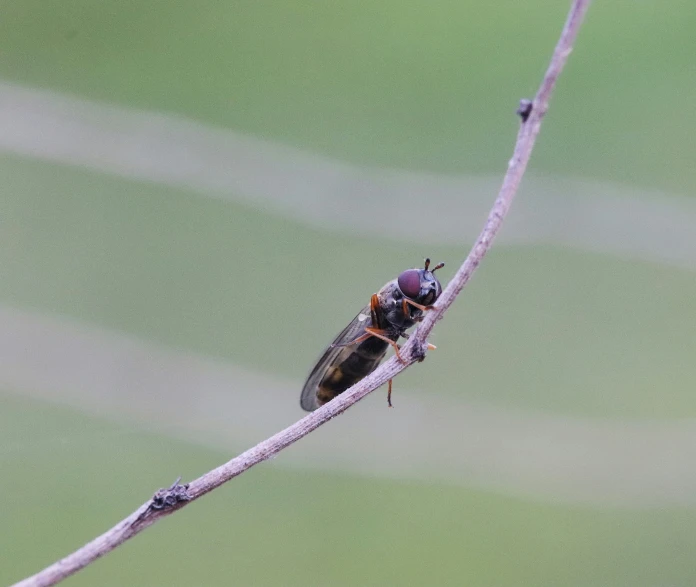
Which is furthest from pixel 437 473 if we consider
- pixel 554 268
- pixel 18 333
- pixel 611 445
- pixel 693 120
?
pixel 693 120

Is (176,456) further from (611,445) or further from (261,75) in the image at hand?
(261,75)

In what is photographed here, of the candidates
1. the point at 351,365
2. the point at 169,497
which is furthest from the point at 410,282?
the point at 169,497

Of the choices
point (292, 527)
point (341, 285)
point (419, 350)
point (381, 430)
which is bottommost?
point (419, 350)

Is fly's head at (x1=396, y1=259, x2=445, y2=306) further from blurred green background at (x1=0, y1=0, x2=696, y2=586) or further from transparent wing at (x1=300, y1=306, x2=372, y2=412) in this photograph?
blurred green background at (x1=0, y1=0, x2=696, y2=586)

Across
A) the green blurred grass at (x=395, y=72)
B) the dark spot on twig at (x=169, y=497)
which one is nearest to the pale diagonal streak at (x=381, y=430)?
the green blurred grass at (x=395, y=72)

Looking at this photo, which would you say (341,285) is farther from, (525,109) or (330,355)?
(525,109)
